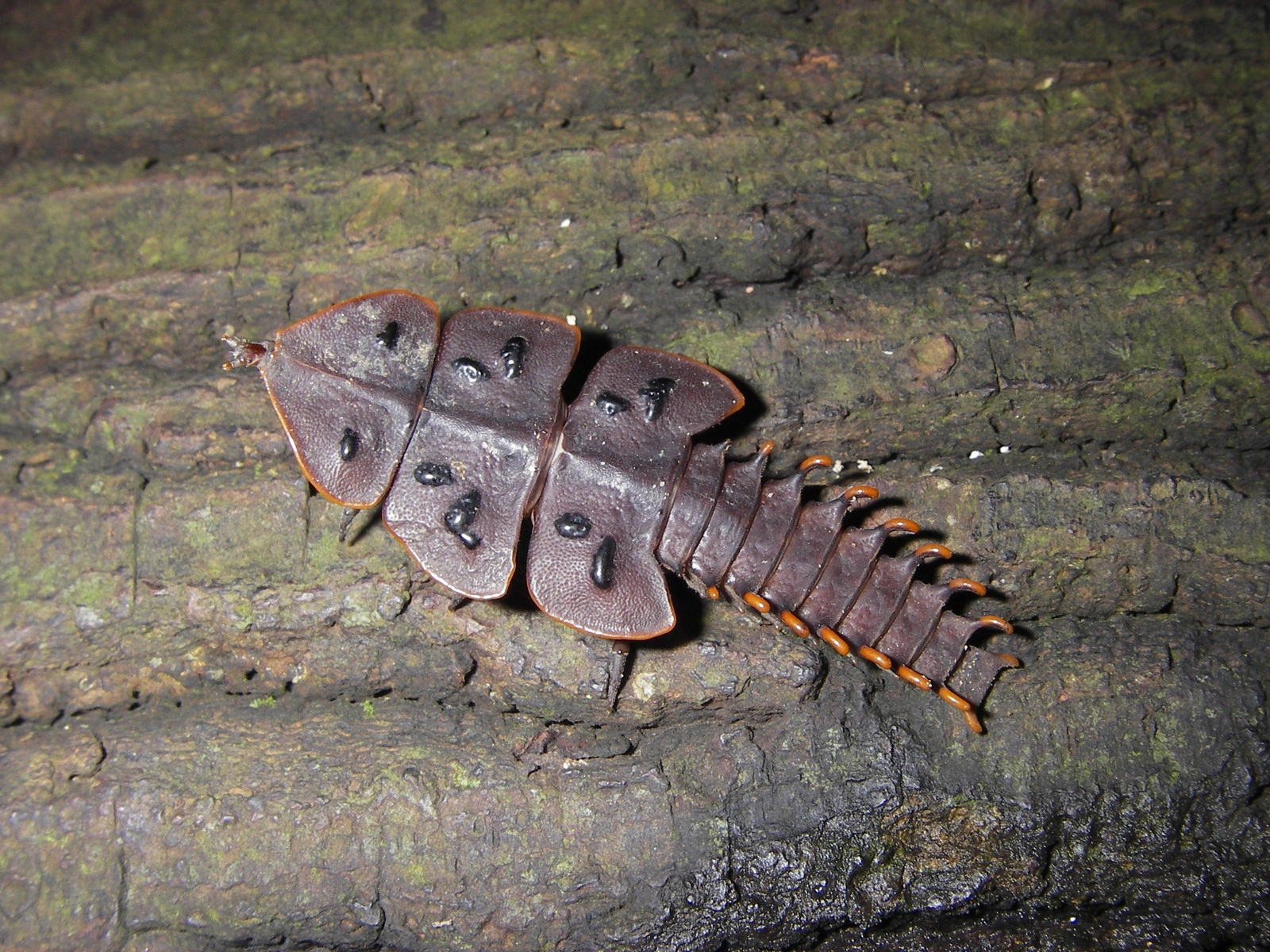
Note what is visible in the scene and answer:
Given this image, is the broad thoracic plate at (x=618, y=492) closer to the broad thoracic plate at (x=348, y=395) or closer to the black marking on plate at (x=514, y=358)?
the black marking on plate at (x=514, y=358)

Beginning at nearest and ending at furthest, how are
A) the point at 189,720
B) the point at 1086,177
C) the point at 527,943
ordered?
the point at 527,943 → the point at 189,720 → the point at 1086,177

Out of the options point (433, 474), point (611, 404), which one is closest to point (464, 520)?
point (433, 474)

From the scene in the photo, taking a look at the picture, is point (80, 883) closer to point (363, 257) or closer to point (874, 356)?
point (363, 257)

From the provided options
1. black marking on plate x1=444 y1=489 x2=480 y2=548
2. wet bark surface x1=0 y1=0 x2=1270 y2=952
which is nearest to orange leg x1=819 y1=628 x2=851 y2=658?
wet bark surface x1=0 y1=0 x2=1270 y2=952

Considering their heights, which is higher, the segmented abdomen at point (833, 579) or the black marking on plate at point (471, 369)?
the black marking on plate at point (471, 369)

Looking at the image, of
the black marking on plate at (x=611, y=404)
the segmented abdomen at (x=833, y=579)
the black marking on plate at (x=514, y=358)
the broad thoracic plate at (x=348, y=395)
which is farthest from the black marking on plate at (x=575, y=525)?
the broad thoracic plate at (x=348, y=395)

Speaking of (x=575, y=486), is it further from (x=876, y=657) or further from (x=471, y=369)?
(x=876, y=657)

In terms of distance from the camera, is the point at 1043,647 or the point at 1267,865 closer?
the point at 1267,865

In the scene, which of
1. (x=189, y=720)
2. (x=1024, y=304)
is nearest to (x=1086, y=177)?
(x=1024, y=304)
